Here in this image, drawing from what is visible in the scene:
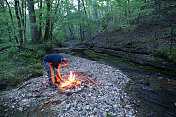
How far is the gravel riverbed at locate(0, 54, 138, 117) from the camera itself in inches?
161

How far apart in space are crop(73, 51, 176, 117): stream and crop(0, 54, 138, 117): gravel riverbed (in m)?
0.54

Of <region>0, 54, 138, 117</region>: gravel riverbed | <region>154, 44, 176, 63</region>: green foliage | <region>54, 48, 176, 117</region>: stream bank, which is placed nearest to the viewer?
<region>0, 54, 138, 117</region>: gravel riverbed

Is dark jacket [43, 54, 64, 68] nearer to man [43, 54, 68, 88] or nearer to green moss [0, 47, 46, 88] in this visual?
man [43, 54, 68, 88]

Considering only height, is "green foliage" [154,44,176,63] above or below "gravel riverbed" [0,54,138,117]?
above

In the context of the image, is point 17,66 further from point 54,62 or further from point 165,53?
point 165,53

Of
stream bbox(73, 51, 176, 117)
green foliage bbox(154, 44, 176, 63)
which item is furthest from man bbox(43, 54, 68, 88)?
green foliage bbox(154, 44, 176, 63)

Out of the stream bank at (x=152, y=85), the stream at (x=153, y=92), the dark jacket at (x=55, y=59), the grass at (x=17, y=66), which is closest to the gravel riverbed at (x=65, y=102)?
the stream at (x=153, y=92)

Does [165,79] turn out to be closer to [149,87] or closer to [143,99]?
[149,87]

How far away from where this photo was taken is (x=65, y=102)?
4.68 m

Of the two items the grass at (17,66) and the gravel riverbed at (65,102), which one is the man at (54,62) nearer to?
the gravel riverbed at (65,102)

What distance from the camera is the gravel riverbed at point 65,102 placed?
4.09m

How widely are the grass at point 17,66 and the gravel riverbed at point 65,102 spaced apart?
0.93 m

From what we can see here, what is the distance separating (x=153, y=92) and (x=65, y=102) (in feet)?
16.2

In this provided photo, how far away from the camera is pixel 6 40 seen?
14.0m
